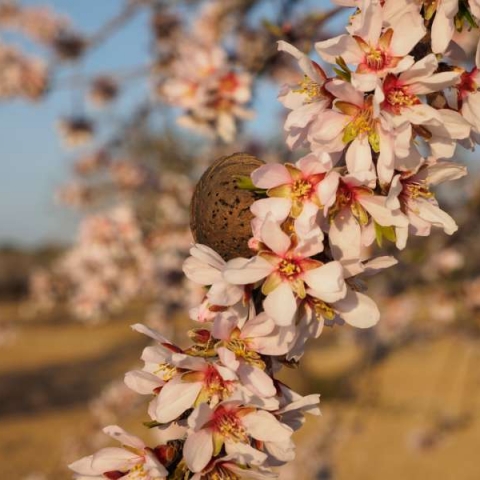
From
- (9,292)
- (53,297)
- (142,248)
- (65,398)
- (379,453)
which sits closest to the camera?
(142,248)

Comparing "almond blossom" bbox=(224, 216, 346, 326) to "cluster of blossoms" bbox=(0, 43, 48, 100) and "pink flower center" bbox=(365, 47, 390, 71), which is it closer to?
"pink flower center" bbox=(365, 47, 390, 71)

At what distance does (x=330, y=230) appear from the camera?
729 millimetres

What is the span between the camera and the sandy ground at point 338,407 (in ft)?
16.7

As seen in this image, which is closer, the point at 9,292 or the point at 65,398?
the point at 65,398

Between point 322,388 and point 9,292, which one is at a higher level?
point 322,388

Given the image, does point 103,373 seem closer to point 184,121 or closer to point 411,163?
point 184,121

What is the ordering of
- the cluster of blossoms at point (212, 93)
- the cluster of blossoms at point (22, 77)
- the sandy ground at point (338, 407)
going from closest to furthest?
the cluster of blossoms at point (212, 93)
the cluster of blossoms at point (22, 77)
the sandy ground at point (338, 407)

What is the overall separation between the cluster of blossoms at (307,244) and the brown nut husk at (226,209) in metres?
0.03

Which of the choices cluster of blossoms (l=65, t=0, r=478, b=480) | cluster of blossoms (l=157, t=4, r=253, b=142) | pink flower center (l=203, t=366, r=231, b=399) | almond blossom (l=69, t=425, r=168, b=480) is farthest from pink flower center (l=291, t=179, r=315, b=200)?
cluster of blossoms (l=157, t=4, r=253, b=142)

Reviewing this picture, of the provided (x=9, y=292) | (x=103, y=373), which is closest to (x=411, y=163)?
(x=103, y=373)

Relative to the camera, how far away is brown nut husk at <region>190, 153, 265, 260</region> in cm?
79

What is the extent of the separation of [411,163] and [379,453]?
8180mm

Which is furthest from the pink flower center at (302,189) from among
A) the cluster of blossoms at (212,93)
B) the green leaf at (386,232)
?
the cluster of blossoms at (212,93)

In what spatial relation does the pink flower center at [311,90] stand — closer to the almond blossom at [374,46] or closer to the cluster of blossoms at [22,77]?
the almond blossom at [374,46]
